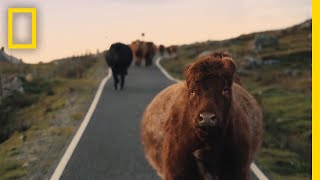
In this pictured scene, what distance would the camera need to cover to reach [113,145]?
1389cm

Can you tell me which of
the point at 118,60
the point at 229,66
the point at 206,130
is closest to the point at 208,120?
the point at 206,130

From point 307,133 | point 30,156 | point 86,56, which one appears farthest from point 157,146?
point 86,56

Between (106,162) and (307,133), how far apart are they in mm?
9702

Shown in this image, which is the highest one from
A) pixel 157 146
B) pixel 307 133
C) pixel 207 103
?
pixel 207 103

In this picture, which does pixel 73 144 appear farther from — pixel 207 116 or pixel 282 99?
pixel 282 99

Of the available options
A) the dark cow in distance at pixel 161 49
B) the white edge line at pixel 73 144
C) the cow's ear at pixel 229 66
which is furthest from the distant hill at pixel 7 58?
the cow's ear at pixel 229 66

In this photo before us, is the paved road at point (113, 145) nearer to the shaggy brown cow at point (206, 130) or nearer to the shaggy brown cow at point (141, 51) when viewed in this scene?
the shaggy brown cow at point (206, 130)

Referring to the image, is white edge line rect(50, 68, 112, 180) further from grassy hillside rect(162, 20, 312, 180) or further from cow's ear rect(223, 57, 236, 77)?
cow's ear rect(223, 57, 236, 77)

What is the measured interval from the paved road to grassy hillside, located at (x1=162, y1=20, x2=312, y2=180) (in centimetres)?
268

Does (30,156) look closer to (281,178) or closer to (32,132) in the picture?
(32,132)

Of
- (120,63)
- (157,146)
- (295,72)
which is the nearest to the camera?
(157,146)

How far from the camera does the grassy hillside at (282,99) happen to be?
532 inches

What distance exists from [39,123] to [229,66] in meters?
13.4

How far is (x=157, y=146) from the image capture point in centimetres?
664
